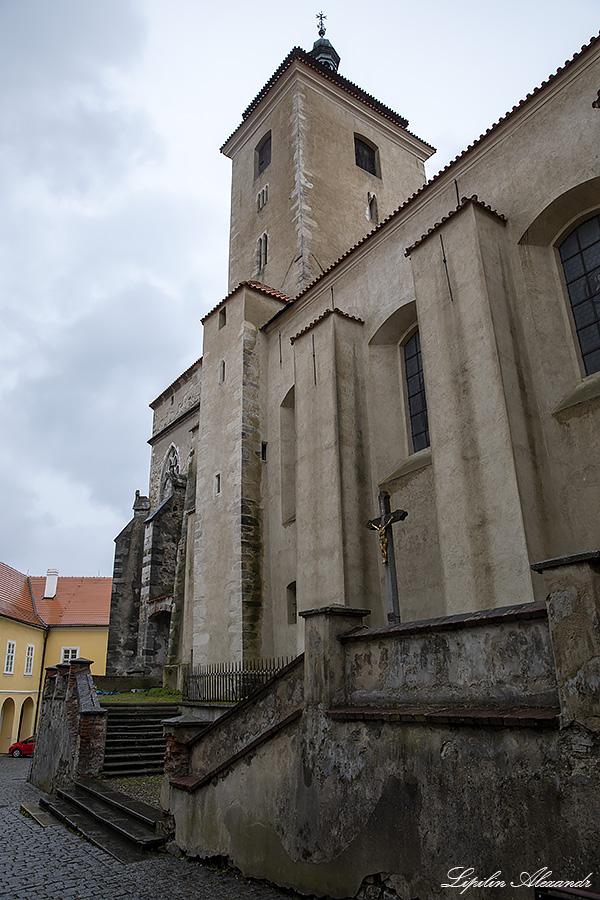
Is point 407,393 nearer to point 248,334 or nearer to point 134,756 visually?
point 248,334

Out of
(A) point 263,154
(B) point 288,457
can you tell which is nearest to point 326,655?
(B) point 288,457

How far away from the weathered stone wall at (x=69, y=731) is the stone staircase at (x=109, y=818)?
516 mm

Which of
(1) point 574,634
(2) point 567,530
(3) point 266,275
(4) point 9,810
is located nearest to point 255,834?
(1) point 574,634

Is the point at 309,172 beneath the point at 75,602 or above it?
above

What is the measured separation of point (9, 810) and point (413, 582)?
8.44 m

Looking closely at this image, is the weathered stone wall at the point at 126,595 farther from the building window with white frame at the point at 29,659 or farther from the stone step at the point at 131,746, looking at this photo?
the building window with white frame at the point at 29,659

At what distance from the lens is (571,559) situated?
12.1ft

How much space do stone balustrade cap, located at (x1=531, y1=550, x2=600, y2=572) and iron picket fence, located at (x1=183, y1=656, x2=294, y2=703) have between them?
9.13m

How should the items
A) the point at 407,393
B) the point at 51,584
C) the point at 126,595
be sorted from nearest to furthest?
the point at 407,393, the point at 126,595, the point at 51,584

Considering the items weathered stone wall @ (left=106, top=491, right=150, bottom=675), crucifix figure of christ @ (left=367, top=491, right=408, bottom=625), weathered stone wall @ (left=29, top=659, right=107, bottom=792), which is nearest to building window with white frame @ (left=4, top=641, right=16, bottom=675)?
weathered stone wall @ (left=106, top=491, right=150, bottom=675)

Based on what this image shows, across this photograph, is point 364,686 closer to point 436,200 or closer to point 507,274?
point 507,274

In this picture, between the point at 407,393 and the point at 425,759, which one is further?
the point at 407,393

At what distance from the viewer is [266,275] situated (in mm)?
20578

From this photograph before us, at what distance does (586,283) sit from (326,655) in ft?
23.3
